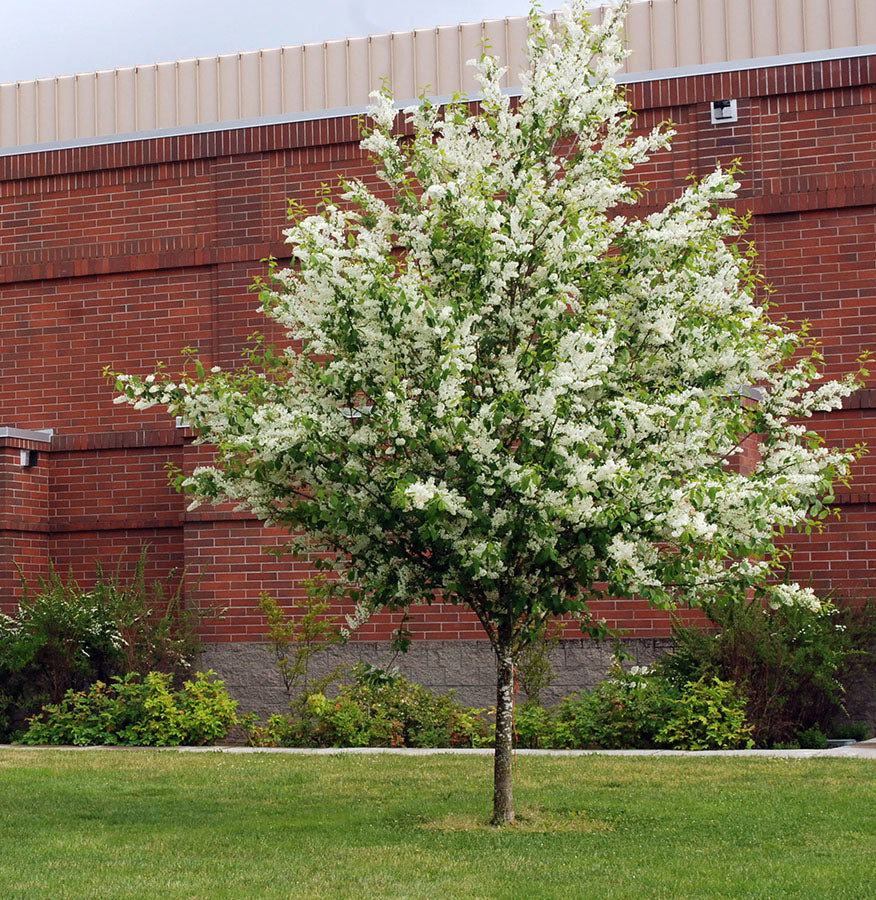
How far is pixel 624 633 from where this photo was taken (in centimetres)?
1546

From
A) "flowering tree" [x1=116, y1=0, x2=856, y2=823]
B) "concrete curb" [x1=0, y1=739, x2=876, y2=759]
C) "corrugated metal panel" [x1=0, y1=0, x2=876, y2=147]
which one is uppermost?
"corrugated metal panel" [x1=0, y1=0, x2=876, y2=147]

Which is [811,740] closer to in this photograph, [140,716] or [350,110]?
[140,716]

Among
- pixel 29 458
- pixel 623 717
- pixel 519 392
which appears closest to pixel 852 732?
pixel 623 717

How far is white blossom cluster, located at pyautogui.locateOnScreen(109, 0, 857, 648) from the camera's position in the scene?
8.77 meters

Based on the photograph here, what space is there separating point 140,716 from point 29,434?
4671 mm

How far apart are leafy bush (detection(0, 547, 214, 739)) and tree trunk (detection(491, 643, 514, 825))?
7.22 meters

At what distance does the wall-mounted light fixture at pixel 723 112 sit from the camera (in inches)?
671

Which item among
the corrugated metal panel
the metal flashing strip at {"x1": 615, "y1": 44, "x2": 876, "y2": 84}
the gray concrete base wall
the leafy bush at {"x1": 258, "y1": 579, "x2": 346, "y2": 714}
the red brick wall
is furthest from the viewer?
the corrugated metal panel

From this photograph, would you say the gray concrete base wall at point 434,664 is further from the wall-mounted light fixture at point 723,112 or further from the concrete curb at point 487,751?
the wall-mounted light fixture at point 723,112

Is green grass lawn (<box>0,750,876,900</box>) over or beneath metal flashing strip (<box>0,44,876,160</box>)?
beneath

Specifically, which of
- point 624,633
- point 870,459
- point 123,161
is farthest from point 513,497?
point 123,161

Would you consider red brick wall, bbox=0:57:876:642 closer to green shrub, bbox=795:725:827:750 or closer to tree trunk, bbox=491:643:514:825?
green shrub, bbox=795:725:827:750

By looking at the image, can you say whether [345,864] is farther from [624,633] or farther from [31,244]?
[31,244]

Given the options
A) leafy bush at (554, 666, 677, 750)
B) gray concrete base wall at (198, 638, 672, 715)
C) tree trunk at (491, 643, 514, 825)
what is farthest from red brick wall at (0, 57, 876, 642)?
tree trunk at (491, 643, 514, 825)
